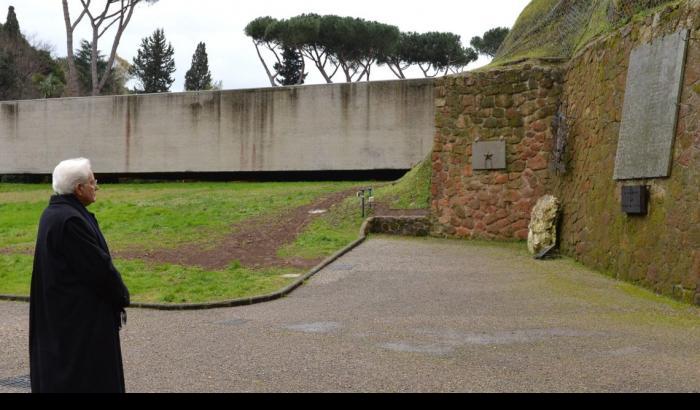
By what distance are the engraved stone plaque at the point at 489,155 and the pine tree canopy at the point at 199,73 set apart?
51301mm

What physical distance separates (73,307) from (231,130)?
74.9 ft

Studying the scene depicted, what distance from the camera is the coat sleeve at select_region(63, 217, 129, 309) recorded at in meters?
3.73

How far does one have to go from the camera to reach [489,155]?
14.9m

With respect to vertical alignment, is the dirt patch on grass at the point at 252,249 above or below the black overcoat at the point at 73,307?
below

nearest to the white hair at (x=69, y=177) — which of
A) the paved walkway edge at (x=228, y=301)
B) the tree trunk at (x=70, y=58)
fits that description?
the paved walkway edge at (x=228, y=301)

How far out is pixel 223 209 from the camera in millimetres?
19125

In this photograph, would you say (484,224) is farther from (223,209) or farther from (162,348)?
(162,348)

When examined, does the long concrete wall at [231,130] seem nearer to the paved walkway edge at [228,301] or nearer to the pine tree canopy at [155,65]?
the paved walkway edge at [228,301]

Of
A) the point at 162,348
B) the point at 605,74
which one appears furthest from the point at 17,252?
the point at 605,74

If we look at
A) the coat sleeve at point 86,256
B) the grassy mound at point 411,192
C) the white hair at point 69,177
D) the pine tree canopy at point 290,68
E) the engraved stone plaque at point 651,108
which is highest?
the pine tree canopy at point 290,68

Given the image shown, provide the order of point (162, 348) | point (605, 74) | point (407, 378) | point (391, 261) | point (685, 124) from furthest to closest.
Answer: point (391, 261) → point (605, 74) → point (685, 124) → point (162, 348) → point (407, 378)

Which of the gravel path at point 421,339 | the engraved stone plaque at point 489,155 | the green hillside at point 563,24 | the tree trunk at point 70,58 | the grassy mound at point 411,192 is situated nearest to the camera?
the gravel path at point 421,339

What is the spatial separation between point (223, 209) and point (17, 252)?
18.6 ft

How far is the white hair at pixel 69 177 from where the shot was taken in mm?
3859
